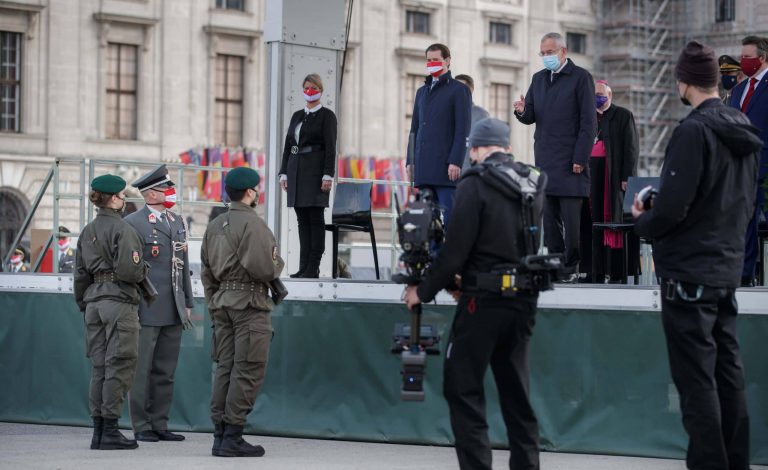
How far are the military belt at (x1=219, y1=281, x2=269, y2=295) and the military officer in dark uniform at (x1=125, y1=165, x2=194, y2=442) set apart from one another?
1.19m

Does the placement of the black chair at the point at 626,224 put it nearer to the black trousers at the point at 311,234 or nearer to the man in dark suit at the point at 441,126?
the man in dark suit at the point at 441,126

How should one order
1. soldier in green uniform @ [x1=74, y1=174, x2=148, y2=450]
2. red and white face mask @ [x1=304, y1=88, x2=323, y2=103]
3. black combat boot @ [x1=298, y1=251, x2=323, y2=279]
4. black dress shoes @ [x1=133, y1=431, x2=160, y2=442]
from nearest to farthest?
soldier in green uniform @ [x1=74, y1=174, x2=148, y2=450] < black dress shoes @ [x1=133, y1=431, x2=160, y2=442] < red and white face mask @ [x1=304, y1=88, x2=323, y2=103] < black combat boot @ [x1=298, y1=251, x2=323, y2=279]

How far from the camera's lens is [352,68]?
173 feet

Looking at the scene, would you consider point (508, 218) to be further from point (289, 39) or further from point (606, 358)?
point (289, 39)

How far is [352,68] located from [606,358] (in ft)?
139

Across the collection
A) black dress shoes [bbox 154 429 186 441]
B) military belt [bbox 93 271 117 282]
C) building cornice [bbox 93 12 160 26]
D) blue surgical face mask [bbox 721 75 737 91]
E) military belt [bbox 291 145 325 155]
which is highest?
building cornice [bbox 93 12 160 26]

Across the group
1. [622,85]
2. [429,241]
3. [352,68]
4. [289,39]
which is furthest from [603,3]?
[429,241]

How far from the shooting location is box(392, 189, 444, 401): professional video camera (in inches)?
325

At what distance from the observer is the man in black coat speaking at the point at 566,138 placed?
37.5 feet

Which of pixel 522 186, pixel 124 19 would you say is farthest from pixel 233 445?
pixel 124 19

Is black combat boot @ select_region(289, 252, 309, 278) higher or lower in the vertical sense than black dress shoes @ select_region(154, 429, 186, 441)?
higher

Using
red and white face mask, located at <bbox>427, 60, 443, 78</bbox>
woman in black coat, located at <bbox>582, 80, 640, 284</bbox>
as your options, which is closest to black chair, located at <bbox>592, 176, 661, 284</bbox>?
woman in black coat, located at <bbox>582, 80, 640, 284</bbox>

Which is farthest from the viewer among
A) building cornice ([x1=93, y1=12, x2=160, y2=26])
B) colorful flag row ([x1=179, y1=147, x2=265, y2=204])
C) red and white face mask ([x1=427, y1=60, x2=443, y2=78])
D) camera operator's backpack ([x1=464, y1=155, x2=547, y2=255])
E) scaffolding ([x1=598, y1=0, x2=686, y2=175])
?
scaffolding ([x1=598, y1=0, x2=686, y2=175])

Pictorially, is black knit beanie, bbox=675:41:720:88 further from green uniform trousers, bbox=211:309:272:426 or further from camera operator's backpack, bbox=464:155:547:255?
green uniform trousers, bbox=211:309:272:426
